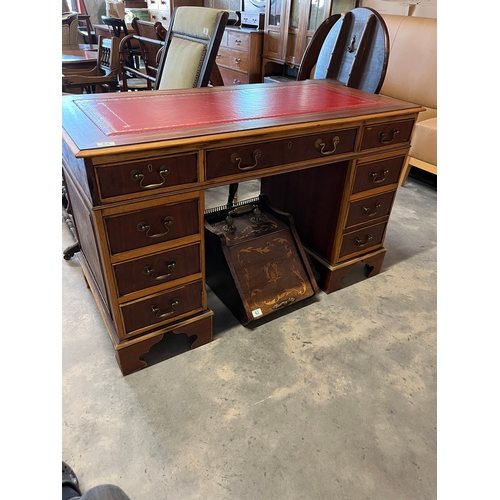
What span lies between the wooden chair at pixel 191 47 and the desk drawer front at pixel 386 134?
0.76 metres

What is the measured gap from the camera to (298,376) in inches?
53.1

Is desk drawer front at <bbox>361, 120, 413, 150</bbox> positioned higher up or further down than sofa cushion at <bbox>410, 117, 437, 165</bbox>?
higher up

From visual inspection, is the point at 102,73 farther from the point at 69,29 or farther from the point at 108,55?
the point at 69,29

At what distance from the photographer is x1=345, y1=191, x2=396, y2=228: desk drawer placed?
1.60 meters

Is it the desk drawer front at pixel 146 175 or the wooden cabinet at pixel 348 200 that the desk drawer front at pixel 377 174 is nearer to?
the wooden cabinet at pixel 348 200

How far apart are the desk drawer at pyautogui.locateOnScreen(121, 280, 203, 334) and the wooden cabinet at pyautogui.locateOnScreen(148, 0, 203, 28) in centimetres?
446

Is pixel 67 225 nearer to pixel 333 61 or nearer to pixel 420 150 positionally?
pixel 333 61

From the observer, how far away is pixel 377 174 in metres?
1.57

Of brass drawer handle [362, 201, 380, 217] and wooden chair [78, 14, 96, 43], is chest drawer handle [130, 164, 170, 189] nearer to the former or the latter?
brass drawer handle [362, 201, 380, 217]

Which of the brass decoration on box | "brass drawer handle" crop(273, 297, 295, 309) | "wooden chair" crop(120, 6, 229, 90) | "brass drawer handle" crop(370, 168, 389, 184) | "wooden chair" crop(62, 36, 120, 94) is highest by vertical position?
"wooden chair" crop(120, 6, 229, 90)

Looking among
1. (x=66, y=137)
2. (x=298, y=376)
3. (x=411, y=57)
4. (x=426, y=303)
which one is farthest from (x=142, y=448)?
(x=411, y=57)

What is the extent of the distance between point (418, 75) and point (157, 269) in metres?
2.62

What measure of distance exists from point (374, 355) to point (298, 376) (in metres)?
0.33

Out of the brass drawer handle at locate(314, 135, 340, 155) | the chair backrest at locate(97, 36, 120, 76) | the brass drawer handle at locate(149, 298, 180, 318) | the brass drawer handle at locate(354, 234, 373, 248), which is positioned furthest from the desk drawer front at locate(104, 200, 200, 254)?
the chair backrest at locate(97, 36, 120, 76)
